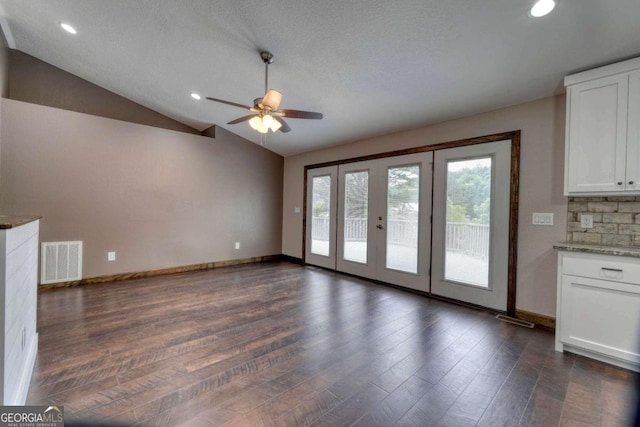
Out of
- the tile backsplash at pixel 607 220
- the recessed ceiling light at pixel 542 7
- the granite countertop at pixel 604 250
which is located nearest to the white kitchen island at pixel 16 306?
the recessed ceiling light at pixel 542 7

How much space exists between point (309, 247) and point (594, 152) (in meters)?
4.40

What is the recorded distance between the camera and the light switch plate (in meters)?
2.88

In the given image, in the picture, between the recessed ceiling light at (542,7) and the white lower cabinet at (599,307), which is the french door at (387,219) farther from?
the recessed ceiling light at (542,7)

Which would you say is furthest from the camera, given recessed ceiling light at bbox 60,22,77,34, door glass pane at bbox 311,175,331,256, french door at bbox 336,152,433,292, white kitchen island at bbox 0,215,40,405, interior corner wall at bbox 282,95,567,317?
door glass pane at bbox 311,175,331,256

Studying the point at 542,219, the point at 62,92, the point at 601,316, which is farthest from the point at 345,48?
the point at 62,92

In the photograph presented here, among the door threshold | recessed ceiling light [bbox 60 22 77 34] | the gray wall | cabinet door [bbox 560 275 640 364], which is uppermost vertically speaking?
recessed ceiling light [bbox 60 22 77 34]

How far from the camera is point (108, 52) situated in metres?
3.51

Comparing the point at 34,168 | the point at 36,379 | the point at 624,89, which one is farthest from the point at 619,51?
the point at 34,168

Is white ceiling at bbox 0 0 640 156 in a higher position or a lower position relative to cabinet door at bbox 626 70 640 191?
higher

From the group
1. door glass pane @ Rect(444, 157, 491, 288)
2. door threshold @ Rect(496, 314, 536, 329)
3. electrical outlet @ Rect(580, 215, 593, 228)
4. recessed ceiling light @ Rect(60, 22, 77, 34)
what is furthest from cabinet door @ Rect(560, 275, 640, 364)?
recessed ceiling light @ Rect(60, 22, 77, 34)

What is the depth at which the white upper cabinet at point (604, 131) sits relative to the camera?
2248 mm

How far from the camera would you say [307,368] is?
6.72 feet

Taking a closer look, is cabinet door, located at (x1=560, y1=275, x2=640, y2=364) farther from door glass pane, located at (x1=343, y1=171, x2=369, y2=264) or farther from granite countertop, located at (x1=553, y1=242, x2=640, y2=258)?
door glass pane, located at (x1=343, y1=171, x2=369, y2=264)

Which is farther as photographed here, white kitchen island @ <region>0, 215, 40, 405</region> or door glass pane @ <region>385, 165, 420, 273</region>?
door glass pane @ <region>385, 165, 420, 273</region>
